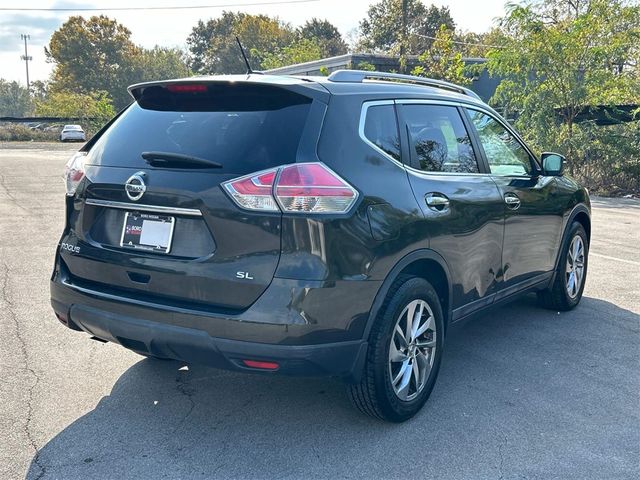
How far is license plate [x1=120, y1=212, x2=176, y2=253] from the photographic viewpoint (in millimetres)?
3176

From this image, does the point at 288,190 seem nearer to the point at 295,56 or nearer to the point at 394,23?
the point at 295,56

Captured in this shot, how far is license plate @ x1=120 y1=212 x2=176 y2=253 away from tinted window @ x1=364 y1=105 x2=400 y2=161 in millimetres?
1134

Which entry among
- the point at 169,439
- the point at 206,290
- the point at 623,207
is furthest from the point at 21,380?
the point at 623,207

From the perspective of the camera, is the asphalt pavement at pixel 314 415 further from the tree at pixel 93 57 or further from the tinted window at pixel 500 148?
the tree at pixel 93 57

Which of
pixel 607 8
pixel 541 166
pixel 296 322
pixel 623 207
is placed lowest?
pixel 623 207

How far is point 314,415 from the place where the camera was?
3.71m

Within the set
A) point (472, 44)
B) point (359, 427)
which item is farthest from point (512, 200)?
point (472, 44)

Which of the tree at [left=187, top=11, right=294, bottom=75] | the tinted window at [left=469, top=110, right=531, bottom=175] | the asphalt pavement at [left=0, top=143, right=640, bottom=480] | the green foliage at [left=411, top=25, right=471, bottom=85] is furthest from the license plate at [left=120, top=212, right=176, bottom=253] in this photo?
the tree at [left=187, top=11, right=294, bottom=75]

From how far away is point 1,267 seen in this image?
275 inches

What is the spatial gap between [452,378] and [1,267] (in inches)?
201

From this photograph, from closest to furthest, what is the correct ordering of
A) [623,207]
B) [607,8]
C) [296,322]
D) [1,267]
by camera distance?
1. [296,322]
2. [1,267]
3. [623,207]
4. [607,8]

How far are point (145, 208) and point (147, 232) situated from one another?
0.12 meters

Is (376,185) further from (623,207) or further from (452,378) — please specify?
(623,207)

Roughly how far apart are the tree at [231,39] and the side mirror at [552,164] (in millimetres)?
61194
